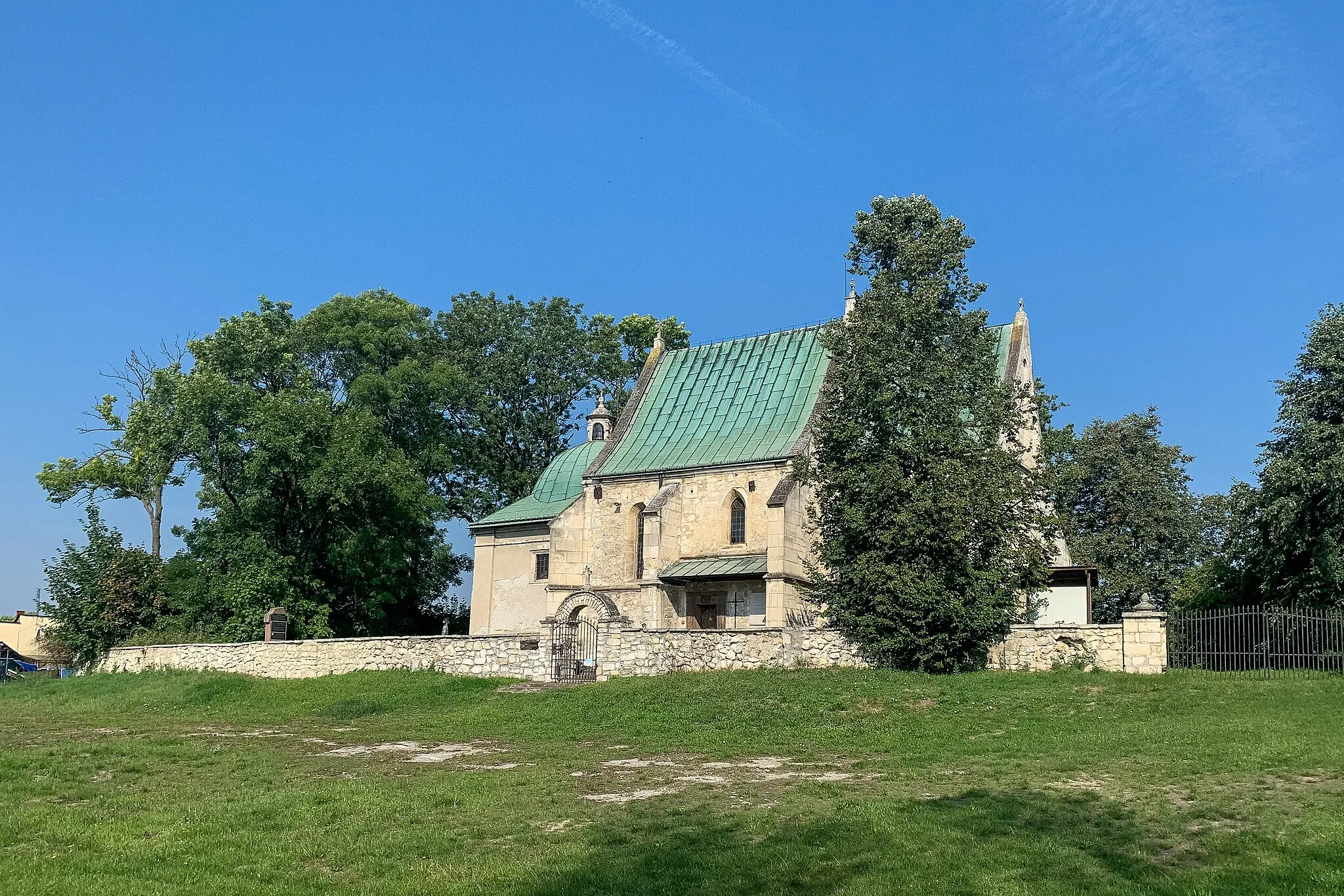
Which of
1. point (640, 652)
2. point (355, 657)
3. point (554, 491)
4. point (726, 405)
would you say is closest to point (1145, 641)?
point (640, 652)

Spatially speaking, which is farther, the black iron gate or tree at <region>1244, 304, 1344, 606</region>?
the black iron gate

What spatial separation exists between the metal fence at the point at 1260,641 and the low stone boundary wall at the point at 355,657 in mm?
14728

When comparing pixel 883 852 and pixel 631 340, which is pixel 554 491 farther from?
pixel 883 852

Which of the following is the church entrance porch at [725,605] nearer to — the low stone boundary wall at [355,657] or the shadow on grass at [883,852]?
the low stone boundary wall at [355,657]

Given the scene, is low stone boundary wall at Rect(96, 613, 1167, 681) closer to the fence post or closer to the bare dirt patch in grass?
the fence post

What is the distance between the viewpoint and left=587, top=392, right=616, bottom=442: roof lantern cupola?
143 ft

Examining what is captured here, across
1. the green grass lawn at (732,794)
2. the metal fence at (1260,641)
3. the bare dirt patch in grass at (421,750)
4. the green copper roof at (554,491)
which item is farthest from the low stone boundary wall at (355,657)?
the metal fence at (1260,641)

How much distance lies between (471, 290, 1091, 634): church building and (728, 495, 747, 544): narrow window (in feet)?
0.13

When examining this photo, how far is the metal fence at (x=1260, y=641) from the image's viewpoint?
2319 cm

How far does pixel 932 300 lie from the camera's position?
2762cm

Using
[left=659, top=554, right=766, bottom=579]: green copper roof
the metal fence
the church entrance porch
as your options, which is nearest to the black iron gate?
[left=659, top=554, right=766, bottom=579]: green copper roof

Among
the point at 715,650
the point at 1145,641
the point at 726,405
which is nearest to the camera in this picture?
the point at 1145,641

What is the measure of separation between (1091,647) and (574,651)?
40.6 ft

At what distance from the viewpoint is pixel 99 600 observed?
39531 millimetres
